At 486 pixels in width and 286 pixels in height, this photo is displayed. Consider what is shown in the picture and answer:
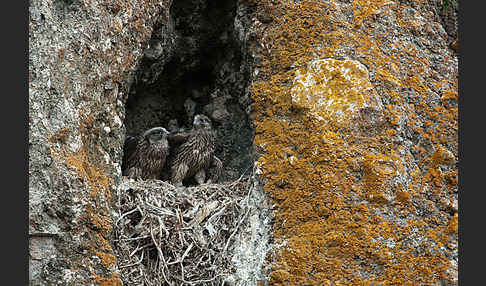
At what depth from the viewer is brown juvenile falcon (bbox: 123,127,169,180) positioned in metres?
5.20

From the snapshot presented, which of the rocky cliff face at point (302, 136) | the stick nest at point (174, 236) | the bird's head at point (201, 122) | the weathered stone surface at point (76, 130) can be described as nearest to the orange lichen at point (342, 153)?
the rocky cliff face at point (302, 136)

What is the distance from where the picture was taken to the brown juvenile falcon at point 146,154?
5.20 m

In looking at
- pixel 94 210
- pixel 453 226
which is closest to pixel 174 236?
pixel 94 210

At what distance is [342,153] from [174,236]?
4.08 ft

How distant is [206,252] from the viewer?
4164 mm

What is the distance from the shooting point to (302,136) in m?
3.95

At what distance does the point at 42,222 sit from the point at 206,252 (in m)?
1.11

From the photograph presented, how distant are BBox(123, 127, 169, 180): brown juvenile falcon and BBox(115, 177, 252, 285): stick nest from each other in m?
0.65

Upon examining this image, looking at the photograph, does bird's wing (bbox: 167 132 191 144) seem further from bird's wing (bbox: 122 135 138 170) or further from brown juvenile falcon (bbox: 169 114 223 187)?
bird's wing (bbox: 122 135 138 170)

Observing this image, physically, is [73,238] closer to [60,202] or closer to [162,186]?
[60,202]

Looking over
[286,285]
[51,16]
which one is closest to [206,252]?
[286,285]

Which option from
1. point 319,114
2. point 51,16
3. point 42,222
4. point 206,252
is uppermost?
point 51,16

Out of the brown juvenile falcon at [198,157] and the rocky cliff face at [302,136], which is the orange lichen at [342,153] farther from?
the brown juvenile falcon at [198,157]

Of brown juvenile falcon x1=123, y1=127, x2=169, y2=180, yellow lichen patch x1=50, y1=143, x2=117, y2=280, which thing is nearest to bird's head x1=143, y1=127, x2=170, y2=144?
brown juvenile falcon x1=123, y1=127, x2=169, y2=180
